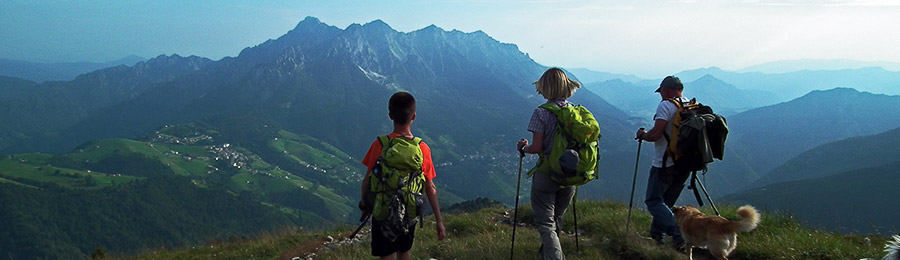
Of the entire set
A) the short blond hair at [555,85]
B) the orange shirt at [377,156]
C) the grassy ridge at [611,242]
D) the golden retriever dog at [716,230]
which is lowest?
the grassy ridge at [611,242]

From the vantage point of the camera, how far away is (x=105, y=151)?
656 ft

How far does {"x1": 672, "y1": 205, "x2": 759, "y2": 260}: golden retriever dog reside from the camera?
522cm

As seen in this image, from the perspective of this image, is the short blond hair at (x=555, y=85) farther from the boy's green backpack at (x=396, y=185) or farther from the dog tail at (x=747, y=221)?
the dog tail at (x=747, y=221)

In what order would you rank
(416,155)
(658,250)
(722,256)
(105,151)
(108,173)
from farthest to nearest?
1. (105,151)
2. (108,173)
3. (658,250)
4. (722,256)
5. (416,155)

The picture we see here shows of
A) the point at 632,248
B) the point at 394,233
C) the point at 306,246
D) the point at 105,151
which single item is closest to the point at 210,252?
the point at 306,246

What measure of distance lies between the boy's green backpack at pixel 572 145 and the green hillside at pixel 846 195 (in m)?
125

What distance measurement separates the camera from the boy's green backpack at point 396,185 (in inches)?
176

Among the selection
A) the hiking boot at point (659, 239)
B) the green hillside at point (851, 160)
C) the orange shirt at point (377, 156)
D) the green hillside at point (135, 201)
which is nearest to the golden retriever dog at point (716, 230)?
the hiking boot at point (659, 239)

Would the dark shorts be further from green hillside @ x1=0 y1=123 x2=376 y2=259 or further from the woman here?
green hillside @ x1=0 y1=123 x2=376 y2=259

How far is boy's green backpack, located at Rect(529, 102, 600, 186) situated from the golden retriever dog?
1701mm

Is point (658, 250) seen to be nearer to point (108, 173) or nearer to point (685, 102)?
point (685, 102)

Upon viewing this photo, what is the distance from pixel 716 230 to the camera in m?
5.41

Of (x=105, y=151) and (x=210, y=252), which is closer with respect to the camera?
(x=210, y=252)

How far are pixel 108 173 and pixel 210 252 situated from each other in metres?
216
